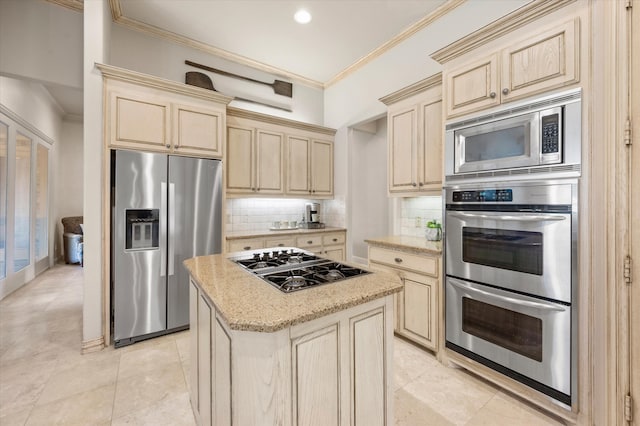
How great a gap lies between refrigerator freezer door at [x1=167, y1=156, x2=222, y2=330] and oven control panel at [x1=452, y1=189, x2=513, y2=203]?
232cm

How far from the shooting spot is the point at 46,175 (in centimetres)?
518

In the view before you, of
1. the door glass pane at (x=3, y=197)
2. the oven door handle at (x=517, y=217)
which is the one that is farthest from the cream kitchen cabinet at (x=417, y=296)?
the door glass pane at (x=3, y=197)

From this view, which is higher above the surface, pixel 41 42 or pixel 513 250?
pixel 41 42

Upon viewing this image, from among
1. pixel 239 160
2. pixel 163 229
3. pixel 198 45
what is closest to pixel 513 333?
pixel 163 229

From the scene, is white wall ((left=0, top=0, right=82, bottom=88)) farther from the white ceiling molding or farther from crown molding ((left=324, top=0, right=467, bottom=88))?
crown molding ((left=324, top=0, right=467, bottom=88))

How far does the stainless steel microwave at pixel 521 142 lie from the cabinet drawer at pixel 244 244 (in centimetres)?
226

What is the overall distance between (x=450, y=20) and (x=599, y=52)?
5.48 ft

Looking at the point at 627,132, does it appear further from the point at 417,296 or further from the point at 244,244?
the point at 244,244

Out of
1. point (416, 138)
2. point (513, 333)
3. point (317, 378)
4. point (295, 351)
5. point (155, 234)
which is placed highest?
point (416, 138)

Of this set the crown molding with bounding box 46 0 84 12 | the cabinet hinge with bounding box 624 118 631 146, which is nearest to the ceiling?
the crown molding with bounding box 46 0 84 12

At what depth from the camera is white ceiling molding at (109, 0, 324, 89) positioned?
2.97 meters

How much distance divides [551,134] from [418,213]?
1.57 metres

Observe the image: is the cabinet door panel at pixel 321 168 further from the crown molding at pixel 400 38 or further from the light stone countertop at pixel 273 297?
the light stone countertop at pixel 273 297

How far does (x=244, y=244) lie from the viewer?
10.9 feet
